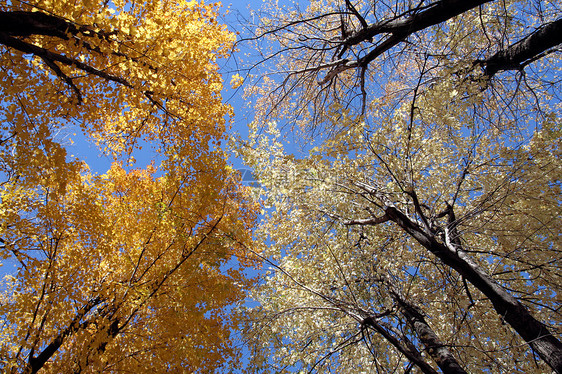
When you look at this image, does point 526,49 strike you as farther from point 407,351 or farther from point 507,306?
point 407,351

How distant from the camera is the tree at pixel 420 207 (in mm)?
3260

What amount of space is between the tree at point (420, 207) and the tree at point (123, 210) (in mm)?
1088

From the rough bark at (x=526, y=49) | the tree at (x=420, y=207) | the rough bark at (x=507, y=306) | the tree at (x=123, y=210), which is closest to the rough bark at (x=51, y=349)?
the tree at (x=123, y=210)

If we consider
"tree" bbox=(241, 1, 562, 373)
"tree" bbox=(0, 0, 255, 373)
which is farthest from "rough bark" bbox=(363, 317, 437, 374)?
"tree" bbox=(0, 0, 255, 373)

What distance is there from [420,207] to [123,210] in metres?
5.74

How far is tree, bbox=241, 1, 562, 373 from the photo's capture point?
3260mm

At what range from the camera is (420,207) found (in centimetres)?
419

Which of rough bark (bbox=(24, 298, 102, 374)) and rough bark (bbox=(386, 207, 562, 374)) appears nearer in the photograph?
rough bark (bbox=(386, 207, 562, 374))

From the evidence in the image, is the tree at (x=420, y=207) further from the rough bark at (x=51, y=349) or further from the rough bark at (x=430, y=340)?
the rough bark at (x=51, y=349)

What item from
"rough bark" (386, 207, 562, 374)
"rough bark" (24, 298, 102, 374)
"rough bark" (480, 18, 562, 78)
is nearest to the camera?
"rough bark" (386, 207, 562, 374)

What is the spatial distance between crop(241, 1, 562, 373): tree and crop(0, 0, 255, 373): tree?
1088mm

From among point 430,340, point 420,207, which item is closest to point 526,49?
point 420,207

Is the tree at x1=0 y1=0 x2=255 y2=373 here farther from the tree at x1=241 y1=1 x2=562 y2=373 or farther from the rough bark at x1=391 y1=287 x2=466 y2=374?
the rough bark at x1=391 y1=287 x2=466 y2=374

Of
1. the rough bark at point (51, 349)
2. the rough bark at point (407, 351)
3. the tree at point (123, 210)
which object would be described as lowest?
the rough bark at point (407, 351)
